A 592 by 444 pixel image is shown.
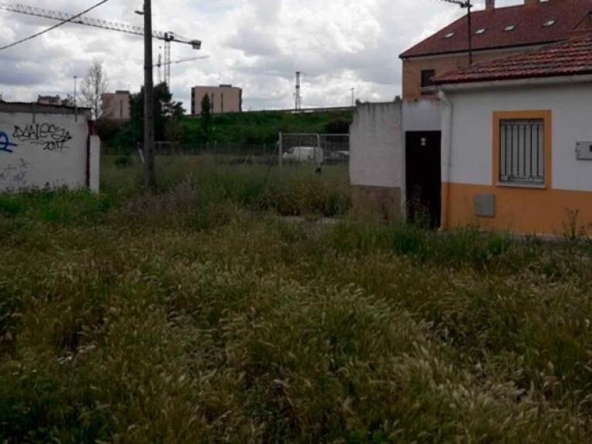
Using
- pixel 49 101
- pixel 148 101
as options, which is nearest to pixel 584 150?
pixel 148 101

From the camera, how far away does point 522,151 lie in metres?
12.7

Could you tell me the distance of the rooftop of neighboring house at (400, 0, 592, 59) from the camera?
42.3m

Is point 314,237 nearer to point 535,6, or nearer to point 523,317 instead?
point 523,317

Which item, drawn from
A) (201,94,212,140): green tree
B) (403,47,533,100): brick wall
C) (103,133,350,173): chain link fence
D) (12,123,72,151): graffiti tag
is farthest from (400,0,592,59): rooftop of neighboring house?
(12,123,72,151): graffiti tag

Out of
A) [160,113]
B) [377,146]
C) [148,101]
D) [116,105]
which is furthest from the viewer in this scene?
[116,105]

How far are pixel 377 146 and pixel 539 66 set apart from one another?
425 centimetres

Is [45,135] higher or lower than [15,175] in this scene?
higher

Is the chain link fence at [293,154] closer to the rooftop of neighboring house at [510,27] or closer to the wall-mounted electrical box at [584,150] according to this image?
the wall-mounted electrical box at [584,150]

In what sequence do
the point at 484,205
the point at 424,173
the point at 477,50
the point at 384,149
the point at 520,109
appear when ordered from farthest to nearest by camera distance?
the point at 477,50 < the point at 384,149 < the point at 424,173 < the point at 484,205 < the point at 520,109

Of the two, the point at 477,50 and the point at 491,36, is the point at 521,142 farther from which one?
the point at 491,36

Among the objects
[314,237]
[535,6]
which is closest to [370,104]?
[314,237]

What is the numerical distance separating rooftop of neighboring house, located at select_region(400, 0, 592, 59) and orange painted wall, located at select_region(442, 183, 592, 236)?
99.7 feet

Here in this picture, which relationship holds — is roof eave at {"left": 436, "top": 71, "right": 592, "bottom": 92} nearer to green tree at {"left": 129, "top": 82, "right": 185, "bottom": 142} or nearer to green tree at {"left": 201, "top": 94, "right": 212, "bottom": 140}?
green tree at {"left": 129, "top": 82, "right": 185, "bottom": 142}

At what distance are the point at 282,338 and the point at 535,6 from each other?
4559 centimetres
